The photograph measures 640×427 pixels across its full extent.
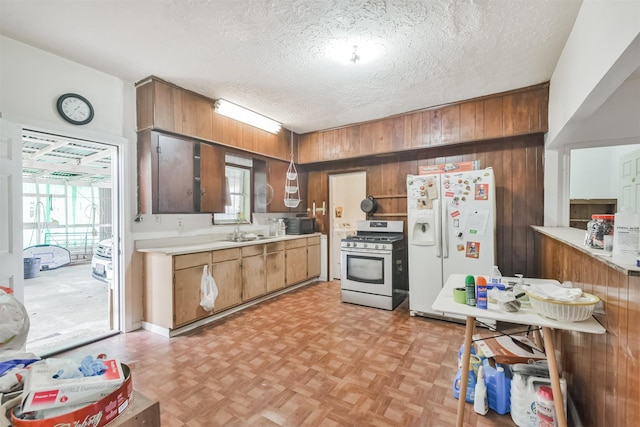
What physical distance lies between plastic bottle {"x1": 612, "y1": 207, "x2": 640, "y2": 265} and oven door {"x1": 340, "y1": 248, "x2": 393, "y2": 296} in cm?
247

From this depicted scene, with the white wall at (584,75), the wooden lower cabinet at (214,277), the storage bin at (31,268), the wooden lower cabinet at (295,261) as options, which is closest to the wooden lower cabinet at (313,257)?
the wooden lower cabinet at (295,261)

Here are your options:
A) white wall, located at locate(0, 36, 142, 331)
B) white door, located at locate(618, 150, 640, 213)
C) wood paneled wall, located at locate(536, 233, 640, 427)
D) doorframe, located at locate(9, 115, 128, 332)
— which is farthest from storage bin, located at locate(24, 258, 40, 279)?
white door, located at locate(618, 150, 640, 213)

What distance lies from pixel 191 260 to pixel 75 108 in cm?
176

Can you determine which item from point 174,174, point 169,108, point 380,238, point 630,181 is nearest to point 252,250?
point 174,174

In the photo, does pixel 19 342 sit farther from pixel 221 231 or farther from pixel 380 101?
pixel 380 101

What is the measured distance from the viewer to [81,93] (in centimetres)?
264

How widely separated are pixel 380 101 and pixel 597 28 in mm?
2088

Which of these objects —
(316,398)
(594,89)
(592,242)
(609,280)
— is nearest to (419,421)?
(316,398)

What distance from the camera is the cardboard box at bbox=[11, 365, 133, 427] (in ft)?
2.06

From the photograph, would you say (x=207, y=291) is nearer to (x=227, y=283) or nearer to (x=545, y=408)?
(x=227, y=283)

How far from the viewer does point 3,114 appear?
2209 millimetres

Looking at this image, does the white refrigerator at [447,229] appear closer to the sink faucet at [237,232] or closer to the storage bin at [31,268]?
the sink faucet at [237,232]

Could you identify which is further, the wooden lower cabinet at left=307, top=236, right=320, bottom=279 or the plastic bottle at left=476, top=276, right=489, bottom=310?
the wooden lower cabinet at left=307, top=236, right=320, bottom=279

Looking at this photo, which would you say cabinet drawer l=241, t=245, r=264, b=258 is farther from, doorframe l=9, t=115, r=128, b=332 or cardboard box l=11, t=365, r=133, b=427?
cardboard box l=11, t=365, r=133, b=427
